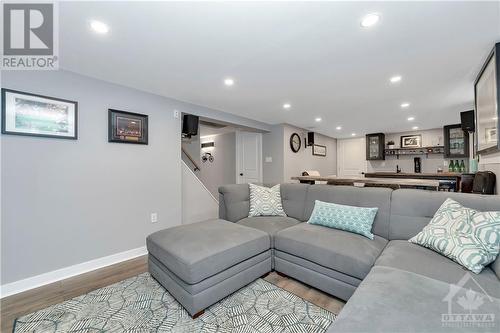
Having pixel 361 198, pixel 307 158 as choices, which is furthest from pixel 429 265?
pixel 307 158

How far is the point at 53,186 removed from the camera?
7.47ft

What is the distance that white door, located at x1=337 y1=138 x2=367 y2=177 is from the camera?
301 inches

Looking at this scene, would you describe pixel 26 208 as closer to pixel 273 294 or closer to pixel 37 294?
pixel 37 294

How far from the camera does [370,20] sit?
1573 mm

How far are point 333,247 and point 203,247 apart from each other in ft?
3.56

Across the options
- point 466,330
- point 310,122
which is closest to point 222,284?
point 466,330

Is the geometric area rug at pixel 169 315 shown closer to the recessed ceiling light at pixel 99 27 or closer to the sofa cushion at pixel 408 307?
the sofa cushion at pixel 408 307

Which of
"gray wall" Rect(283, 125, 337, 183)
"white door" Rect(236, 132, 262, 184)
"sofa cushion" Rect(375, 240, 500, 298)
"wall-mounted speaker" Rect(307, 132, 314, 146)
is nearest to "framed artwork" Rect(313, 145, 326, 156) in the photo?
"gray wall" Rect(283, 125, 337, 183)

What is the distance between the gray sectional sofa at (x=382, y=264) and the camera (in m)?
0.95

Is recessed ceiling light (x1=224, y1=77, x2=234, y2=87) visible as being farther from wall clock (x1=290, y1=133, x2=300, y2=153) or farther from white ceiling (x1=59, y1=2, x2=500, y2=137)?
wall clock (x1=290, y1=133, x2=300, y2=153)

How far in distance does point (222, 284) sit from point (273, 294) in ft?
1.57

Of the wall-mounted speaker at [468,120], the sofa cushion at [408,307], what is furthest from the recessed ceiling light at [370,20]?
the wall-mounted speaker at [468,120]

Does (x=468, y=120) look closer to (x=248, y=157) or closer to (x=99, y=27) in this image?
(x=248, y=157)

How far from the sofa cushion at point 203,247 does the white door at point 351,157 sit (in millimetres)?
6629
